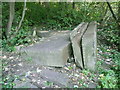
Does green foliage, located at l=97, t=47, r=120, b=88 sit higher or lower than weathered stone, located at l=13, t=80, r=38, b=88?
lower

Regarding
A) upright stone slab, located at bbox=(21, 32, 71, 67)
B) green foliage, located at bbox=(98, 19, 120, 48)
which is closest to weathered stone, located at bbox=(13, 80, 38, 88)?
upright stone slab, located at bbox=(21, 32, 71, 67)

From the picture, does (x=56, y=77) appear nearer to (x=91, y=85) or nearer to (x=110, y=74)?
(x=91, y=85)

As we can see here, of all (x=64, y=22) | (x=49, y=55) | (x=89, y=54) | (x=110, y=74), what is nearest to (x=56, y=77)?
(x=49, y=55)

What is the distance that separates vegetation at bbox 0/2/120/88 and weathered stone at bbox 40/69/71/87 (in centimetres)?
15

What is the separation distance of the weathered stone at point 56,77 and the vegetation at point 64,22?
0.15m

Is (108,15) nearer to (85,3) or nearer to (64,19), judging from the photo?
(85,3)

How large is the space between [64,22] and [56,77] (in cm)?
452

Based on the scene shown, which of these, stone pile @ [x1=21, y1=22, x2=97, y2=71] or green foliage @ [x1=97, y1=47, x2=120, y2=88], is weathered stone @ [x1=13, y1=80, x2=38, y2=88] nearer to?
stone pile @ [x1=21, y1=22, x2=97, y2=71]

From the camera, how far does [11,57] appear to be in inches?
151

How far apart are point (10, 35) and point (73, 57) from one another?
94.2 inches

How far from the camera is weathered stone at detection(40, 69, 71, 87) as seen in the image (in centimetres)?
301

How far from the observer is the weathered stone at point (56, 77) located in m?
3.01

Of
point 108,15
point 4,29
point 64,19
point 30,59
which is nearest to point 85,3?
point 108,15

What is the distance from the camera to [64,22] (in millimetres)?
7297
